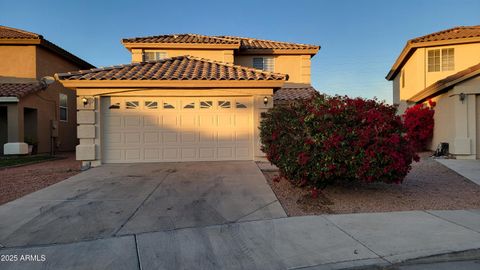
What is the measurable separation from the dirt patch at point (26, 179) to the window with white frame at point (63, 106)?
28.1ft

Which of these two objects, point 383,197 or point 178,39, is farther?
point 178,39

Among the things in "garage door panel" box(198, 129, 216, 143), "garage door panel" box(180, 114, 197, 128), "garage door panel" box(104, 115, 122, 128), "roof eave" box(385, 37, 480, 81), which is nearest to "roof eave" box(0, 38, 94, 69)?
"garage door panel" box(104, 115, 122, 128)

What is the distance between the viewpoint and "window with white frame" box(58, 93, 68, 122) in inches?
799

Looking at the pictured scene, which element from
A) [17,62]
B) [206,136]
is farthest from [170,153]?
[17,62]

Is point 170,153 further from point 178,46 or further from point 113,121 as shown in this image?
point 178,46

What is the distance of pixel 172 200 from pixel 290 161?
2.63 meters

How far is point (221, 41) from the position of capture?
18203 millimetres

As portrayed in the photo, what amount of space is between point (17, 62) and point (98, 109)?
924 cm

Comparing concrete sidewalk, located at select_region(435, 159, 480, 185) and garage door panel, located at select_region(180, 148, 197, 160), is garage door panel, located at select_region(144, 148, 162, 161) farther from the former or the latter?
concrete sidewalk, located at select_region(435, 159, 480, 185)

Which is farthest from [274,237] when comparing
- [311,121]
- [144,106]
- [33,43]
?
[33,43]

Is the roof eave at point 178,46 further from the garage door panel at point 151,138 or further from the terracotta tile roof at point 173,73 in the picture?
the garage door panel at point 151,138

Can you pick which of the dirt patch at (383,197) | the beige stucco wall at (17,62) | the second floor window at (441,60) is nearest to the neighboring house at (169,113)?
the dirt patch at (383,197)

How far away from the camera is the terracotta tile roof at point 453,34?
1706 centimetres

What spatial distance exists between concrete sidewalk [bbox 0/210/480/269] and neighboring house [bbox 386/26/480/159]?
8.28 m
